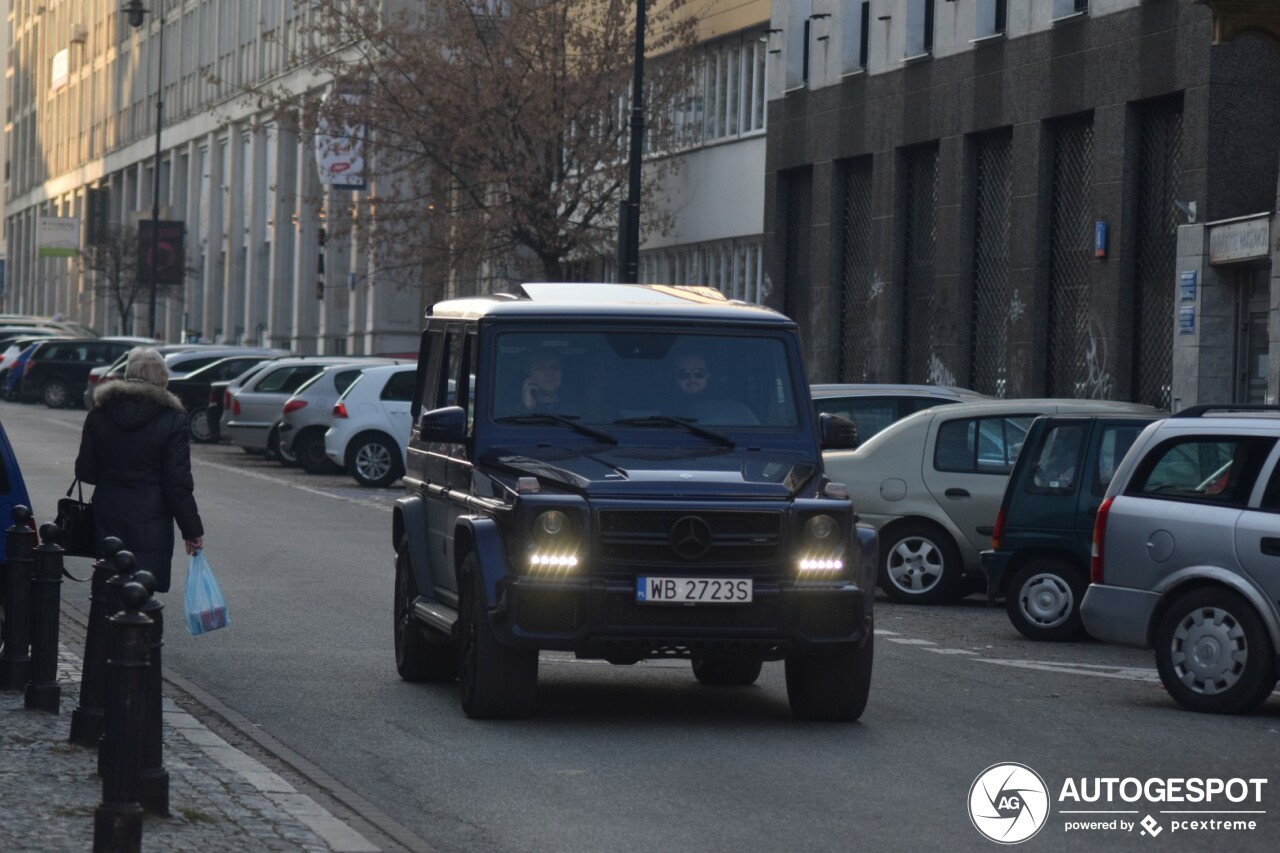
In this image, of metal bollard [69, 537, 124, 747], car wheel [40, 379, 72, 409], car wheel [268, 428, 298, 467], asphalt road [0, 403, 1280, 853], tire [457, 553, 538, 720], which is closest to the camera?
asphalt road [0, 403, 1280, 853]

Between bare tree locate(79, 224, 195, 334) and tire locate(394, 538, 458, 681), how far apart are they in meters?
71.9

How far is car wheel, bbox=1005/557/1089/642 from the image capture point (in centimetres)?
1554

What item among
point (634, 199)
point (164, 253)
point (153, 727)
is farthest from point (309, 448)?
point (164, 253)

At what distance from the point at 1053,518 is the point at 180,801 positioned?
8.48 metres

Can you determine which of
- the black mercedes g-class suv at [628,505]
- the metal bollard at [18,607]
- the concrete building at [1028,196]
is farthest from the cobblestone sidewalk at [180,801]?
the concrete building at [1028,196]

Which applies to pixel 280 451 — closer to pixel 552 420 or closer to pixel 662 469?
pixel 552 420

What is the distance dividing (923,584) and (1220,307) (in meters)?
10.7

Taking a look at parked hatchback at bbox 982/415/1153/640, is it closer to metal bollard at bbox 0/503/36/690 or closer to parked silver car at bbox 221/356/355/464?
metal bollard at bbox 0/503/36/690

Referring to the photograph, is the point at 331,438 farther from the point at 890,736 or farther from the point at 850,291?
the point at 890,736

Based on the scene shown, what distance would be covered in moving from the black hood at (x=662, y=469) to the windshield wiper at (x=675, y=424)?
0.08m

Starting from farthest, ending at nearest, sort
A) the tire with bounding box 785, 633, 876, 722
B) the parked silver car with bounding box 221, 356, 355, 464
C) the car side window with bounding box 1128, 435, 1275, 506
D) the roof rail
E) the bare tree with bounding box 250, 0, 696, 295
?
the bare tree with bounding box 250, 0, 696, 295
the parked silver car with bounding box 221, 356, 355, 464
the roof rail
the car side window with bounding box 1128, 435, 1275, 506
the tire with bounding box 785, 633, 876, 722

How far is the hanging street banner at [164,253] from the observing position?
271 ft

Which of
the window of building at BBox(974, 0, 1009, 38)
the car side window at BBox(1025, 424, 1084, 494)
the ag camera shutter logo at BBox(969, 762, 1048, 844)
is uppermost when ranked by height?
the window of building at BBox(974, 0, 1009, 38)

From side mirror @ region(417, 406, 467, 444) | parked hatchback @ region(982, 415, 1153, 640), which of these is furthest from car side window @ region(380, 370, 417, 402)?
side mirror @ region(417, 406, 467, 444)
